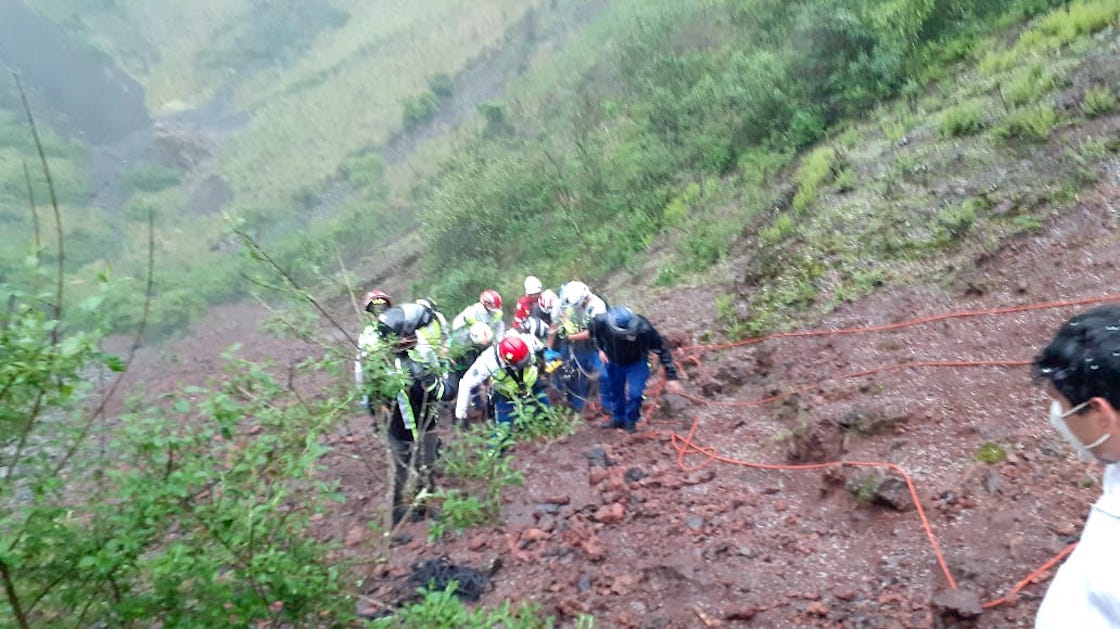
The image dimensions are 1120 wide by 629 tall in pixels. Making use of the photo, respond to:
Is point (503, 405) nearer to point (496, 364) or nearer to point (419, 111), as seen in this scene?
point (496, 364)

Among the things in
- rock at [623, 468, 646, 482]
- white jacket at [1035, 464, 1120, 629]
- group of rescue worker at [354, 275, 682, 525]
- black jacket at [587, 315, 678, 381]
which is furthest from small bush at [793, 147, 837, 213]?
white jacket at [1035, 464, 1120, 629]

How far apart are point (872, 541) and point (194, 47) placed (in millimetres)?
45884

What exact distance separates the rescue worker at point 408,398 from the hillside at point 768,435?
0.23 metres

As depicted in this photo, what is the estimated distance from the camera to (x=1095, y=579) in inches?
54.7

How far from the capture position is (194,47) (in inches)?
1592

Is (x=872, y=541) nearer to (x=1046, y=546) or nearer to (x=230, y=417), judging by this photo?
(x=1046, y=546)

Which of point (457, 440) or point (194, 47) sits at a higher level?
point (194, 47)

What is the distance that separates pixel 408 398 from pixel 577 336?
6.24 feet

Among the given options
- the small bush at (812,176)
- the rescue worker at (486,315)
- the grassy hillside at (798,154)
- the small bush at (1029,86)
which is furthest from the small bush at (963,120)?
the rescue worker at (486,315)

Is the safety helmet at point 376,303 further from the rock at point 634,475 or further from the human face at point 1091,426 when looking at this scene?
the human face at point 1091,426

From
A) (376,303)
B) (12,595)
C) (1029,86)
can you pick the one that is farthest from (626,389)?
(1029,86)

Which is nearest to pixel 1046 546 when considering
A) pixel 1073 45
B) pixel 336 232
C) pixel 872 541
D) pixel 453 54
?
pixel 872 541

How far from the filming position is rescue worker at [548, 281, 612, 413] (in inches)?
258

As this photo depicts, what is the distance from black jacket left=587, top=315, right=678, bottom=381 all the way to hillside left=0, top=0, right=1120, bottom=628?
625 mm
